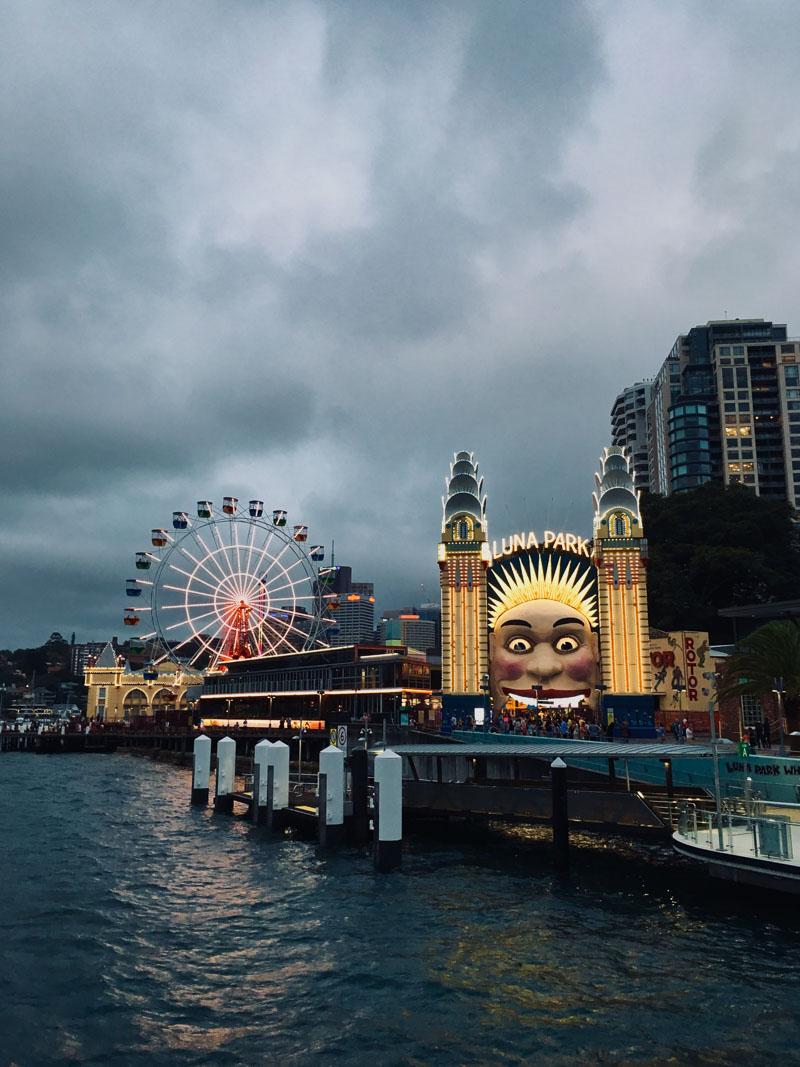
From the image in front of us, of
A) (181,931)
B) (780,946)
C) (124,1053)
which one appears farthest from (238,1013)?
(780,946)

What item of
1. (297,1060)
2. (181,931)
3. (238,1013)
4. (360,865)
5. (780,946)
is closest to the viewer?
(297,1060)

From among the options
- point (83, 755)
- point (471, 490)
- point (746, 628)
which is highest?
point (471, 490)

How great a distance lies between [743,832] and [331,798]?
17.4 m

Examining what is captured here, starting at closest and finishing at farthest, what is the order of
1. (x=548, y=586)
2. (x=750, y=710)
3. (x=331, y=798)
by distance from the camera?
1. (x=331, y=798)
2. (x=750, y=710)
3. (x=548, y=586)

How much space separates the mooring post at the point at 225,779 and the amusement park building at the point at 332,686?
21.4 m

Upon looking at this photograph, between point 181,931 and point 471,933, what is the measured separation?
8.64 metres

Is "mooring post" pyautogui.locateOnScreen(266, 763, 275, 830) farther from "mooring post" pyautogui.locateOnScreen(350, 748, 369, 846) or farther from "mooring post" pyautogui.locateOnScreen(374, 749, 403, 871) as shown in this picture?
"mooring post" pyautogui.locateOnScreen(374, 749, 403, 871)

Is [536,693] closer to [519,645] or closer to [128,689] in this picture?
[519,645]

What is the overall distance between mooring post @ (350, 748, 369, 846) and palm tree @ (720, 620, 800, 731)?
20047 mm

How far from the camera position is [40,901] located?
29172mm

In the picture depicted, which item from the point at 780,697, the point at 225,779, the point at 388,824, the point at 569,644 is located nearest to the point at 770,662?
the point at 780,697

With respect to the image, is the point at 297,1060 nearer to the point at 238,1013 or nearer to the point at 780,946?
the point at 238,1013

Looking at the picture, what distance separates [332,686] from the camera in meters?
92.9

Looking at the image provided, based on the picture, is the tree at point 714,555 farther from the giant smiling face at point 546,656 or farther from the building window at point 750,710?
the giant smiling face at point 546,656
